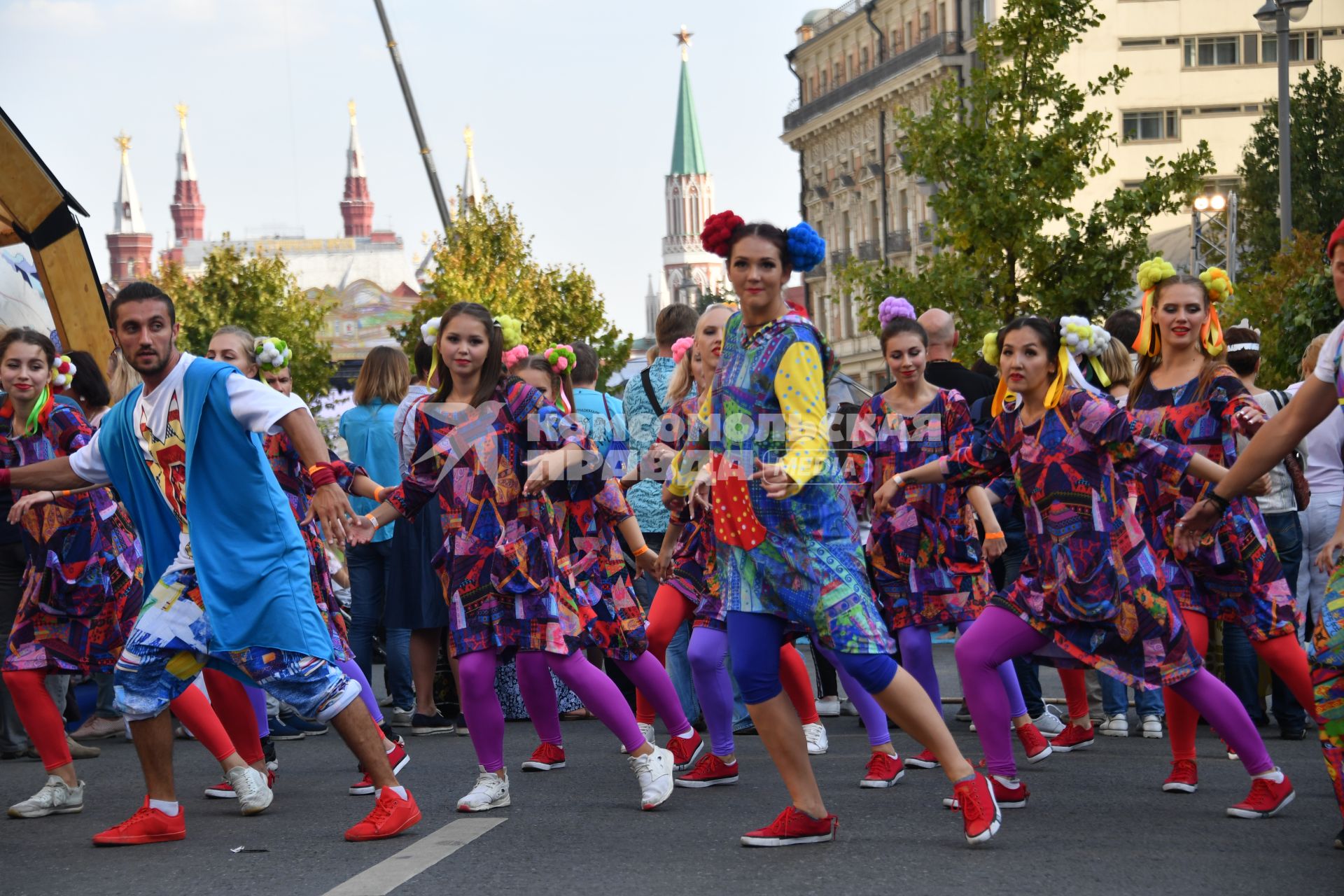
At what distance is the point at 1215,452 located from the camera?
272 inches

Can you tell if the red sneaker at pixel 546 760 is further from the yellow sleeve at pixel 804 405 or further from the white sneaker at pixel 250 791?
Result: the yellow sleeve at pixel 804 405

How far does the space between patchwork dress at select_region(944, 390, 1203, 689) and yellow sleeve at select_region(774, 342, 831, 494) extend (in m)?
1.22

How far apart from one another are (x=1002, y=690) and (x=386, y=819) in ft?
6.99

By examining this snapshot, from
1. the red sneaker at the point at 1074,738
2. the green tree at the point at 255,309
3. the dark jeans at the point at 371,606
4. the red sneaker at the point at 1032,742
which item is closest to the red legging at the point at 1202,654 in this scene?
the red sneaker at the point at 1032,742

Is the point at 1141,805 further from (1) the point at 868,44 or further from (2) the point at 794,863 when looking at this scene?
(1) the point at 868,44

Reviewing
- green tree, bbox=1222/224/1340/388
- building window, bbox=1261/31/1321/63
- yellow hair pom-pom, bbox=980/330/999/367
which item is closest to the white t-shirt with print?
yellow hair pom-pom, bbox=980/330/999/367

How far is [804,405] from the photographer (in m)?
5.39

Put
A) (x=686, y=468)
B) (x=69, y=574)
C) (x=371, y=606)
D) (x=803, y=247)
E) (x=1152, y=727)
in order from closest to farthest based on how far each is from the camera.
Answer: (x=803, y=247), (x=686, y=468), (x=69, y=574), (x=1152, y=727), (x=371, y=606)

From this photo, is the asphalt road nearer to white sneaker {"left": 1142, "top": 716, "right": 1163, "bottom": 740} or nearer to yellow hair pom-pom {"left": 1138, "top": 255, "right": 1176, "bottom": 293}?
white sneaker {"left": 1142, "top": 716, "right": 1163, "bottom": 740}

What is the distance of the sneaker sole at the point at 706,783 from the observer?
23.8 ft

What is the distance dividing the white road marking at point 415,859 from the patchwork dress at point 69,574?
205 cm

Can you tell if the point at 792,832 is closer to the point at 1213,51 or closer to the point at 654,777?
the point at 654,777

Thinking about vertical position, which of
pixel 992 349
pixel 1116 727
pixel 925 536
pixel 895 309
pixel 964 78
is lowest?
pixel 1116 727

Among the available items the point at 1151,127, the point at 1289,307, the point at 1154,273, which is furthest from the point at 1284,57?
the point at 1151,127
